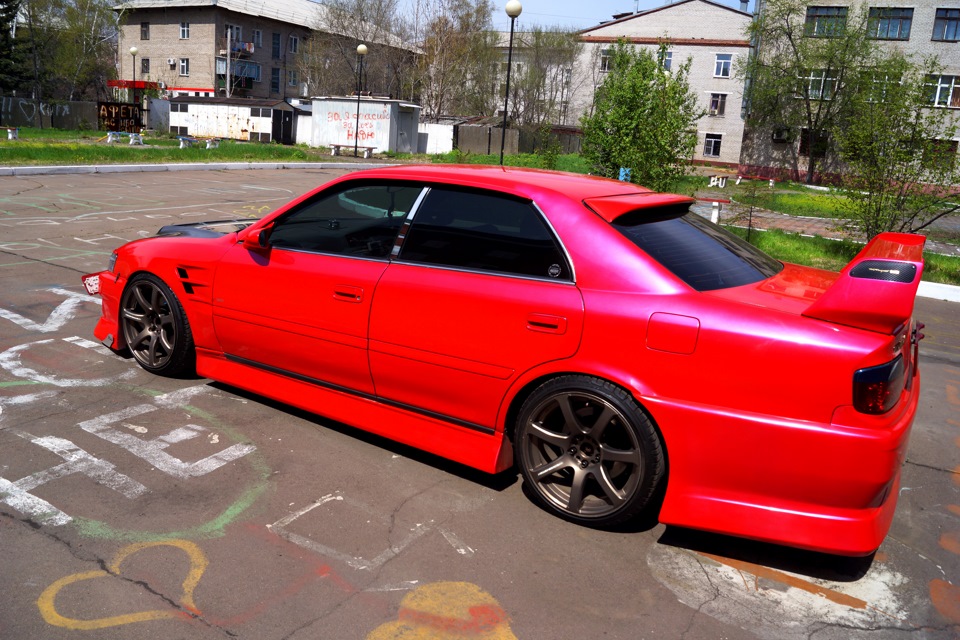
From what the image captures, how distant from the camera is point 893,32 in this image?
5150cm

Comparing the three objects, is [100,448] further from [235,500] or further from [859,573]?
[859,573]

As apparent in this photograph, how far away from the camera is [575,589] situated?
3123mm

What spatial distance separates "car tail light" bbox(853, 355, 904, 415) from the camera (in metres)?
2.96

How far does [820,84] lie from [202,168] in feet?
143

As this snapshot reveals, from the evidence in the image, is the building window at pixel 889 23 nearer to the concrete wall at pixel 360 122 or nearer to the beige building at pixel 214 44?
the concrete wall at pixel 360 122

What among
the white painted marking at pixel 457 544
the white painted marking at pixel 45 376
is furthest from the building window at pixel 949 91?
the white painted marking at pixel 457 544

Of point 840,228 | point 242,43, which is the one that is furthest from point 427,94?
point 840,228

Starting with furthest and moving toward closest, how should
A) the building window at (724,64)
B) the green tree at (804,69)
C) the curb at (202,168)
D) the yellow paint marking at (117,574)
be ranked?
the building window at (724,64) < the green tree at (804,69) < the curb at (202,168) < the yellow paint marking at (117,574)

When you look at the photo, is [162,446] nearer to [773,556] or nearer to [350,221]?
[350,221]

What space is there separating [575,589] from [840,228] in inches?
500

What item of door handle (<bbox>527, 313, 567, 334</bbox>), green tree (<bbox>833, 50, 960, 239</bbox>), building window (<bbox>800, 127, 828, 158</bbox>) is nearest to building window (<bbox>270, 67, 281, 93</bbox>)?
building window (<bbox>800, 127, 828, 158</bbox>)

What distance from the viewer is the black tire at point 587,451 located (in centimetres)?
336

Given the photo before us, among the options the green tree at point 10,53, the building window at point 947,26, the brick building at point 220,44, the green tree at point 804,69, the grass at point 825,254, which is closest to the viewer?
the grass at point 825,254

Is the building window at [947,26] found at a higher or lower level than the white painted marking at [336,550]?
higher
